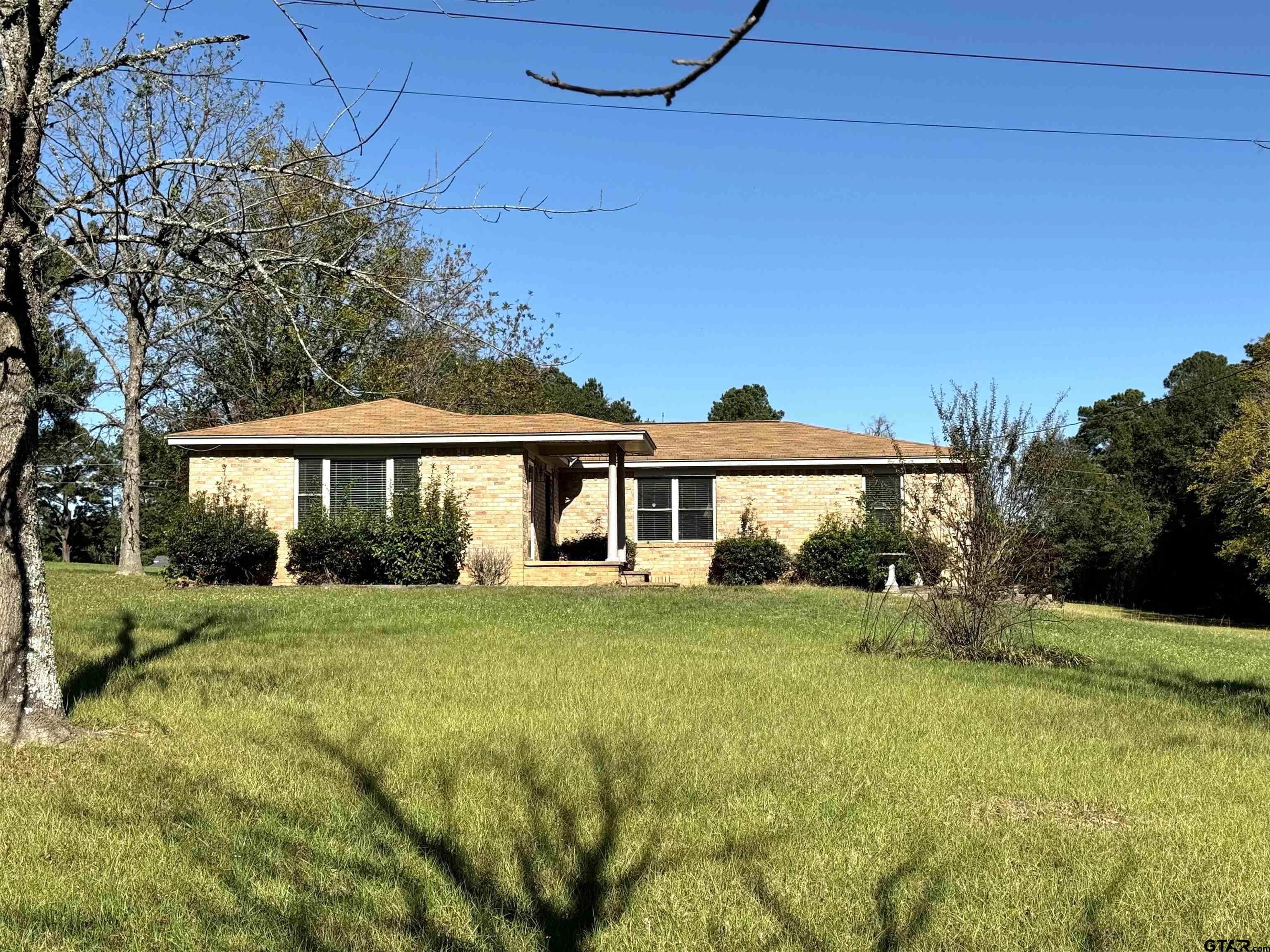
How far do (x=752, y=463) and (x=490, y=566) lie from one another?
645 centimetres

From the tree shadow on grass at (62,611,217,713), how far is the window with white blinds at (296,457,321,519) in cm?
788

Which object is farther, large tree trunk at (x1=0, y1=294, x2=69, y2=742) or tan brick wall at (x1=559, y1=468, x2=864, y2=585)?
tan brick wall at (x1=559, y1=468, x2=864, y2=585)

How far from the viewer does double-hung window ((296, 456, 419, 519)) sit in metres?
21.9

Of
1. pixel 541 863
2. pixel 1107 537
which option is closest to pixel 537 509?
pixel 541 863

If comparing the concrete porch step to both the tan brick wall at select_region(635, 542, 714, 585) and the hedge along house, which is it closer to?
the hedge along house

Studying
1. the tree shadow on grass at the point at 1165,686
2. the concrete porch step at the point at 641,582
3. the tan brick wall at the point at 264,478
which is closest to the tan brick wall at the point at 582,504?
the concrete porch step at the point at 641,582

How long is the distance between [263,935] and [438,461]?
59.5 feet

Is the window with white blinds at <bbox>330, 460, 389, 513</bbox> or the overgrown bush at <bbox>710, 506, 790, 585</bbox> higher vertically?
the window with white blinds at <bbox>330, 460, 389, 513</bbox>

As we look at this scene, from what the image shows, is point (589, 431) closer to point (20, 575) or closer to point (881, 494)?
point (881, 494)

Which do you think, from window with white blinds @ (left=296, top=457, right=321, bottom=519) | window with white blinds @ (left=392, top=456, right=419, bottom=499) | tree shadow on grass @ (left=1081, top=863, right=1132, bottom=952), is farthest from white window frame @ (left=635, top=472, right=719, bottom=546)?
tree shadow on grass @ (left=1081, top=863, right=1132, bottom=952)

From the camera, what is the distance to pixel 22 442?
267 inches

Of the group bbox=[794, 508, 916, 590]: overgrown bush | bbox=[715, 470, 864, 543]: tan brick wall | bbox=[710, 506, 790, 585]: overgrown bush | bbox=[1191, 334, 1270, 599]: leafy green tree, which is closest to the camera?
bbox=[794, 508, 916, 590]: overgrown bush

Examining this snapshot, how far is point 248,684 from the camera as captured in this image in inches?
360

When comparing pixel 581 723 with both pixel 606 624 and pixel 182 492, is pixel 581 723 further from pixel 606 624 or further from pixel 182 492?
pixel 182 492
